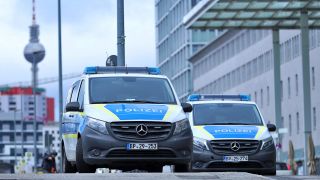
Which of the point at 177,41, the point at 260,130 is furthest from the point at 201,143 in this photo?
the point at 177,41

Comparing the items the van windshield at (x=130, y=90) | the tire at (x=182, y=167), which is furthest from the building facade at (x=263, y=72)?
the tire at (x=182, y=167)

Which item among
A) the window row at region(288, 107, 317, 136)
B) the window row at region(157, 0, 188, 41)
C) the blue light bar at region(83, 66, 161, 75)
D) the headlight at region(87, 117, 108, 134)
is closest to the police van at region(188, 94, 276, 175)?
the blue light bar at region(83, 66, 161, 75)

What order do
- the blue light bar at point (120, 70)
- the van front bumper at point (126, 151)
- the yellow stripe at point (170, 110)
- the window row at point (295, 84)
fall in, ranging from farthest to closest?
the window row at point (295, 84) < the blue light bar at point (120, 70) < the yellow stripe at point (170, 110) < the van front bumper at point (126, 151)

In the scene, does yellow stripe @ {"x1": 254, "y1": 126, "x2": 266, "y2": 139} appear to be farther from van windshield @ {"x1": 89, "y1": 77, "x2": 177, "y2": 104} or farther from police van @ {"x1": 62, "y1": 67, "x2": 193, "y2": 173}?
police van @ {"x1": 62, "y1": 67, "x2": 193, "y2": 173}

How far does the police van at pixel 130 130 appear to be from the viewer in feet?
73.3

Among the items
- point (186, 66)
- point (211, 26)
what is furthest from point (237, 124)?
point (186, 66)

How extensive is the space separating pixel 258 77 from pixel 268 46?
552 centimetres

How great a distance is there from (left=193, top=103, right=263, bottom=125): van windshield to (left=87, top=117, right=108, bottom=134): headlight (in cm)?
684

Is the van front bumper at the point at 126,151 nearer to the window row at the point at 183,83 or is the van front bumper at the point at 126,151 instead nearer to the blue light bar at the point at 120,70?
the blue light bar at the point at 120,70

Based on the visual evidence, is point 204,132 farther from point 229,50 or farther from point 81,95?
point 229,50

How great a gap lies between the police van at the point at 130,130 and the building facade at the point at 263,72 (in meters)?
66.0

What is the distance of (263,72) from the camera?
10400 centimetres

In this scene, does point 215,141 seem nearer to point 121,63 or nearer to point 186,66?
point 121,63

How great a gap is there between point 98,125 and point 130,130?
0.58 meters
